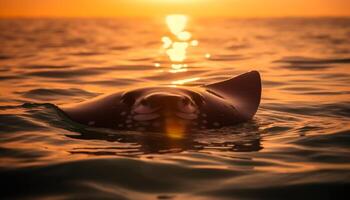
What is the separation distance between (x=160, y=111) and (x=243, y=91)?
7.17 ft

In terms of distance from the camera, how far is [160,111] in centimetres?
494

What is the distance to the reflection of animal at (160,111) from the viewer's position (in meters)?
4.95

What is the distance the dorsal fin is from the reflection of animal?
3cm

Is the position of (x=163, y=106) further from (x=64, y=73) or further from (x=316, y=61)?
(x=316, y=61)

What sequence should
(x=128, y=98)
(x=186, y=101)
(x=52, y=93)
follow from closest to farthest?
(x=186, y=101) < (x=128, y=98) < (x=52, y=93)

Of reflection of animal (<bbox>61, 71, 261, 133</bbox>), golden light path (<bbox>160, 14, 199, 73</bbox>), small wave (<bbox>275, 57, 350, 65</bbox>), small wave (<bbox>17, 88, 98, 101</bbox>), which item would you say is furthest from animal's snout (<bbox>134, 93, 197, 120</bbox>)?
small wave (<bbox>275, 57, 350, 65</bbox>)

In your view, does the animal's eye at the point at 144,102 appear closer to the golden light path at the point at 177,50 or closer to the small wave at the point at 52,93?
the small wave at the point at 52,93

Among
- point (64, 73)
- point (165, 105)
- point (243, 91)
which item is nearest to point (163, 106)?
point (165, 105)

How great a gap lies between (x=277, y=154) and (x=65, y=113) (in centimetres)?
276

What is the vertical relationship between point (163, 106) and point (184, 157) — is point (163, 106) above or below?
above

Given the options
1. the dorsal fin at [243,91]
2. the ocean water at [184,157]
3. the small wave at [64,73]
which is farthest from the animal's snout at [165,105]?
the small wave at [64,73]

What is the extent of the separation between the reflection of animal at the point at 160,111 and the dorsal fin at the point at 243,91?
0.09ft

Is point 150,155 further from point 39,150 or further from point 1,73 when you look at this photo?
point 1,73

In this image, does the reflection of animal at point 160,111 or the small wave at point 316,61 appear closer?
the reflection of animal at point 160,111
